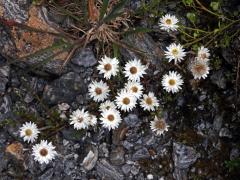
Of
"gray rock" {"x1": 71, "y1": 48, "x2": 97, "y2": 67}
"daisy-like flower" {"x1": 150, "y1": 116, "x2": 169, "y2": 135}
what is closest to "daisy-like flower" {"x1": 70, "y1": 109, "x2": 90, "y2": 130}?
"gray rock" {"x1": 71, "y1": 48, "x2": 97, "y2": 67}

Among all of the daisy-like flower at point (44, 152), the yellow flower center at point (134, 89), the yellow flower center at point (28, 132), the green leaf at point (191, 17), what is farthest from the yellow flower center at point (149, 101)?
the yellow flower center at point (28, 132)

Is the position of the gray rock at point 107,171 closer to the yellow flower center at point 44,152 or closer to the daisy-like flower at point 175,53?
the yellow flower center at point 44,152

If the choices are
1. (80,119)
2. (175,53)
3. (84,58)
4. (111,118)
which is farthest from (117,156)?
(175,53)

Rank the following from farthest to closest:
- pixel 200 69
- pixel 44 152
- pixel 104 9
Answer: pixel 200 69, pixel 44 152, pixel 104 9

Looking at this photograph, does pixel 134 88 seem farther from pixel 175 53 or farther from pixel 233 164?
pixel 233 164

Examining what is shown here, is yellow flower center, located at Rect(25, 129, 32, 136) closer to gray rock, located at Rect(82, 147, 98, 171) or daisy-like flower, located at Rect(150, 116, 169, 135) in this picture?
gray rock, located at Rect(82, 147, 98, 171)

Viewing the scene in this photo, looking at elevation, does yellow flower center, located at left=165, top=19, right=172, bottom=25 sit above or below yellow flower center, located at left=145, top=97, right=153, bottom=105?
above

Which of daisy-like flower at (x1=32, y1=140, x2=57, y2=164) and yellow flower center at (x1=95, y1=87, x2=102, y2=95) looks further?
yellow flower center at (x1=95, y1=87, x2=102, y2=95)
